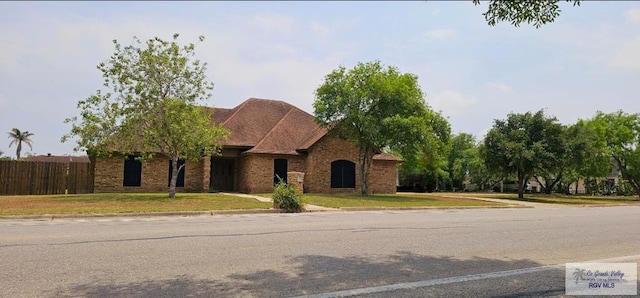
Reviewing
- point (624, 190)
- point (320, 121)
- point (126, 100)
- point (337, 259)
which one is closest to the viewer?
point (337, 259)

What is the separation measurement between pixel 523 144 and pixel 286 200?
2028 centimetres

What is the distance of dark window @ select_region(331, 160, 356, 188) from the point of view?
31.2m

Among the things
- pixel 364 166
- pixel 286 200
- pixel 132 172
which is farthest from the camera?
pixel 364 166

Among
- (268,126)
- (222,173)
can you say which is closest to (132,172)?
(222,173)

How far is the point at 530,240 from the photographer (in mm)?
10383

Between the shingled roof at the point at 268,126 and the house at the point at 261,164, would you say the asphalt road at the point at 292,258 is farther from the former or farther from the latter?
the shingled roof at the point at 268,126

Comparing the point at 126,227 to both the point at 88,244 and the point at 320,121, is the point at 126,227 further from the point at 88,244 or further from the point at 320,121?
the point at 320,121

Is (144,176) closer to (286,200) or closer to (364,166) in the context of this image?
(364,166)

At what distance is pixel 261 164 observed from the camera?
97.2 feet

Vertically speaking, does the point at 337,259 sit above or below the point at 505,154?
below

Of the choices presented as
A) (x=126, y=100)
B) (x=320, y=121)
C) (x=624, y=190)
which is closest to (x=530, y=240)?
(x=126, y=100)

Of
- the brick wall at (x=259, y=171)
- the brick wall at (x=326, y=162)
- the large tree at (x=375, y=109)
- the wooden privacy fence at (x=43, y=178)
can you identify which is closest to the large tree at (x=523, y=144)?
the large tree at (x=375, y=109)

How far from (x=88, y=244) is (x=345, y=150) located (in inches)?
926

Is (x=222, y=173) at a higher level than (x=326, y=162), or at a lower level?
lower
